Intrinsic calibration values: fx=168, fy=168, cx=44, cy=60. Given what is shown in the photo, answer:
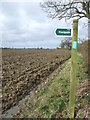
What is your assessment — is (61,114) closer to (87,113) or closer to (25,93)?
(87,113)

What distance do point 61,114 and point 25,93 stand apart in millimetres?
2861

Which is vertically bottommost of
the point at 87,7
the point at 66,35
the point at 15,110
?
the point at 15,110

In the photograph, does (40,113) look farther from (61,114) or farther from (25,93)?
(25,93)

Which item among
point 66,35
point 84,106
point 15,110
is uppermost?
point 66,35

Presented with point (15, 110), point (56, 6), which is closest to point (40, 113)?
point (15, 110)

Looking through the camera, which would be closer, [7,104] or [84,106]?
[84,106]

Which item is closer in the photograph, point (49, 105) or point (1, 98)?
point (49, 105)

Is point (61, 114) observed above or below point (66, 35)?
below

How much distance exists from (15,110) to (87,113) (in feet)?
7.32

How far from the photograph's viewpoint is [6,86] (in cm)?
753

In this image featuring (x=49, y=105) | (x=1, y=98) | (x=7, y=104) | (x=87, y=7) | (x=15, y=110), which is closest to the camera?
(x=49, y=105)

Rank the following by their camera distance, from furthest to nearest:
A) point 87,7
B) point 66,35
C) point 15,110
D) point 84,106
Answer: point 87,7 < point 15,110 < point 84,106 < point 66,35

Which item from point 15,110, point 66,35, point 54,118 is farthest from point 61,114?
point 66,35

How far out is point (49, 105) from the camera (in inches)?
188
